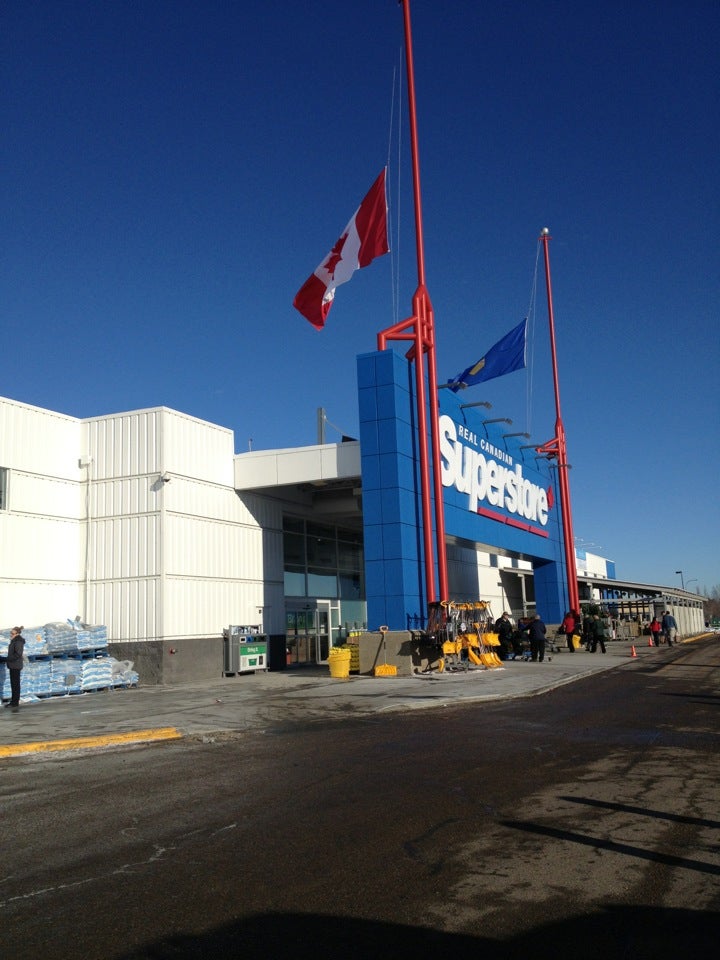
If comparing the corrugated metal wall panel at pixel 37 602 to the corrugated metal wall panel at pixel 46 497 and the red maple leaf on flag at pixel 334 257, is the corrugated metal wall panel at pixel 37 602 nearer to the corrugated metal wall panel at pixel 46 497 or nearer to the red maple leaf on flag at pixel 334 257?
the corrugated metal wall panel at pixel 46 497

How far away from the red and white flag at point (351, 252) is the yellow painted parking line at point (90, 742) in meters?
14.9

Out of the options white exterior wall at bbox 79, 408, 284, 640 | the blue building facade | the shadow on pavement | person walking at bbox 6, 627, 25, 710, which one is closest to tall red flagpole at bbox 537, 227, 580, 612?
the blue building facade

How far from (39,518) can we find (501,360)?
17.1m

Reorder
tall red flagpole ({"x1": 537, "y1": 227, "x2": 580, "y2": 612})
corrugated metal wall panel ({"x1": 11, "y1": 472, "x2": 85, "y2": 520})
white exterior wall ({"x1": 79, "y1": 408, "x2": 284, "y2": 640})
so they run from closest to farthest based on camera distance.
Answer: corrugated metal wall panel ({"x1": 11, "y1": 472, "x2": 85, "y2": 520})
white exterior wall ({"x1": 79, "y1": 408, "x2": 284, "y2": 640})
tall red flagpole ({"x1": 537, "y1": 227, "x2": 580, "y2": 612})

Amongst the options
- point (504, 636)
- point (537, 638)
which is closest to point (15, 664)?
point (537, 638)

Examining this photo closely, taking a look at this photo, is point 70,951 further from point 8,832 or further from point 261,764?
point 261,764

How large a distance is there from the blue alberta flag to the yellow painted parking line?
20.6 m

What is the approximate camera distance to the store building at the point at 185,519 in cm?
2359

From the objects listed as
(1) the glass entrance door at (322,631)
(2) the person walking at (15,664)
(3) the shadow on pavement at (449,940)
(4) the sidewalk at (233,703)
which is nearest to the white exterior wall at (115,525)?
(4) the sidewalk at (233,703)

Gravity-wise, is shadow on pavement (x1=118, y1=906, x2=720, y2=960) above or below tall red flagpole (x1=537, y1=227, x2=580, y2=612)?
below

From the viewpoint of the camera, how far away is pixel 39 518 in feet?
78.0

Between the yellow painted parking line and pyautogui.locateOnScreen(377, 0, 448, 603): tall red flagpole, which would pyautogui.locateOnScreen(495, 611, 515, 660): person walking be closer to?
pyautogui.locateOnScreen(377, 0, 448, 603): tall red flagpole

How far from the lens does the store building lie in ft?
77.4

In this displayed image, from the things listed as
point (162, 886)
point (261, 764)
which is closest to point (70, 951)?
point (162, 886)
